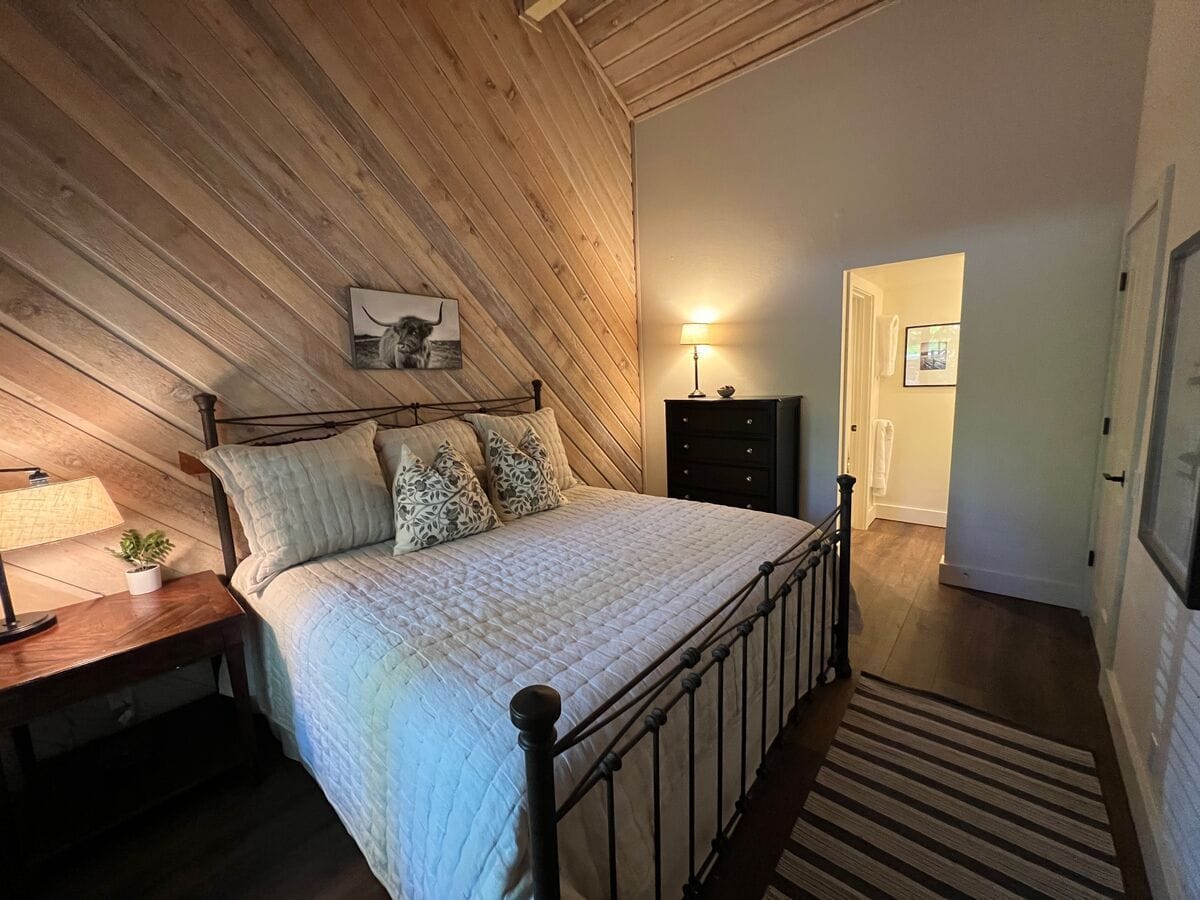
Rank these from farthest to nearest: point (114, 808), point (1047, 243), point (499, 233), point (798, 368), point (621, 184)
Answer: point (621, 184) < point (798, 368) < point (499, 233) < point (1047, 243) < point (114, 808)

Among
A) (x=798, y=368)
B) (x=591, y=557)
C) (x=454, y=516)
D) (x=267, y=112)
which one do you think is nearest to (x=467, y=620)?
(x=591, y=557)

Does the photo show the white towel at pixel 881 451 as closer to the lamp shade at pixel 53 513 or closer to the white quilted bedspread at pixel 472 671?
the white quilted bedspread at pixel 472 671

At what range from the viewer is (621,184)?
4.00m

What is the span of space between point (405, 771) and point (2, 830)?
1.25 m

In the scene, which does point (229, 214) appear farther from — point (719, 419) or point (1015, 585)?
point (1015, 585)

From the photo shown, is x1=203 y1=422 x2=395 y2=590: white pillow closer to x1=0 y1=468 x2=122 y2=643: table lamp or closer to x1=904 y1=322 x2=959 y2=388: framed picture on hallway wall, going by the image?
x1=0 y1=468 x2=122 y2=643: table lamp

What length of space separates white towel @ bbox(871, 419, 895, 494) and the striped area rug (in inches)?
104

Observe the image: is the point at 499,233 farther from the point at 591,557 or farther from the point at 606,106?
the point at 591,557

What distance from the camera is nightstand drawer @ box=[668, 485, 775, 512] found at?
11.3 ft

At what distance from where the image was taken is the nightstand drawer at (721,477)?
345 centimetres

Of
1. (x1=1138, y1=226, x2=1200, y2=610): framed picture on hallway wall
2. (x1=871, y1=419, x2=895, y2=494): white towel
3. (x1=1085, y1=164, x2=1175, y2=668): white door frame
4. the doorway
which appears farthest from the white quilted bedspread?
(x1=871, y1=419, x2=895, y2=494): white towel

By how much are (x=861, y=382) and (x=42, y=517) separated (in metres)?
4.52

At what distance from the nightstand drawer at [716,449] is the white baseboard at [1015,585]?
127cm

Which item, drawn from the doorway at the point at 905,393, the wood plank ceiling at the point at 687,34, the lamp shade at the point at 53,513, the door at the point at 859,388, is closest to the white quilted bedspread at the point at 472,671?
the lamp shade at the point at 53,513
